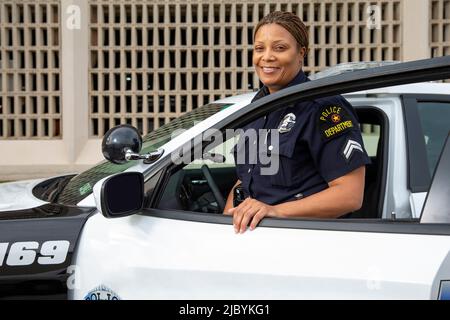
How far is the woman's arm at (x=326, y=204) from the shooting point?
1334mm

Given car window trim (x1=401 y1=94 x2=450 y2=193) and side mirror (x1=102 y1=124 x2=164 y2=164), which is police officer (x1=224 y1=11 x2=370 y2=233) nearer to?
side mirror (x1=102 y1=124 x2=164 y2=164)

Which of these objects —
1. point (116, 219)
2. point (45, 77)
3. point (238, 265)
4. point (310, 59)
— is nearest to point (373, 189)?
point (238, 265)

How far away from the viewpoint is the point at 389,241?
3.84 feet

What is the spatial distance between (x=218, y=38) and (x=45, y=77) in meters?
2.62

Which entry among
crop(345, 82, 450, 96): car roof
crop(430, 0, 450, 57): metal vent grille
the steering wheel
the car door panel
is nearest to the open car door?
the car door panel

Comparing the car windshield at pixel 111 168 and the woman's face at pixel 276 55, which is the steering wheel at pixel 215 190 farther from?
the woman's face at pixel 276 55

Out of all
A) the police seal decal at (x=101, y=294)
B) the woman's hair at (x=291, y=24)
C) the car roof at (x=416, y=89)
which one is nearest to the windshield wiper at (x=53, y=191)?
the police seal decal at (x=101, y=294)

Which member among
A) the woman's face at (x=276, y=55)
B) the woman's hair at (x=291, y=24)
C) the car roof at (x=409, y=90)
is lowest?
the car roof at (x=409, y=90)

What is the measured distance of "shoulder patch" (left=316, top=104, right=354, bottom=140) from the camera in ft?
4.50

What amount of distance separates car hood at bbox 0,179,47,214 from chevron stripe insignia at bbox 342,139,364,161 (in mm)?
1011

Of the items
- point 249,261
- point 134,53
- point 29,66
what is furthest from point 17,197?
point 29,66

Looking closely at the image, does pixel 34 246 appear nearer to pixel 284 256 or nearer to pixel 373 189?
pixel 284 256

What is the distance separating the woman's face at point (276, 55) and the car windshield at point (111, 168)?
275 mm

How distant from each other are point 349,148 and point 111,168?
883 millimetres
